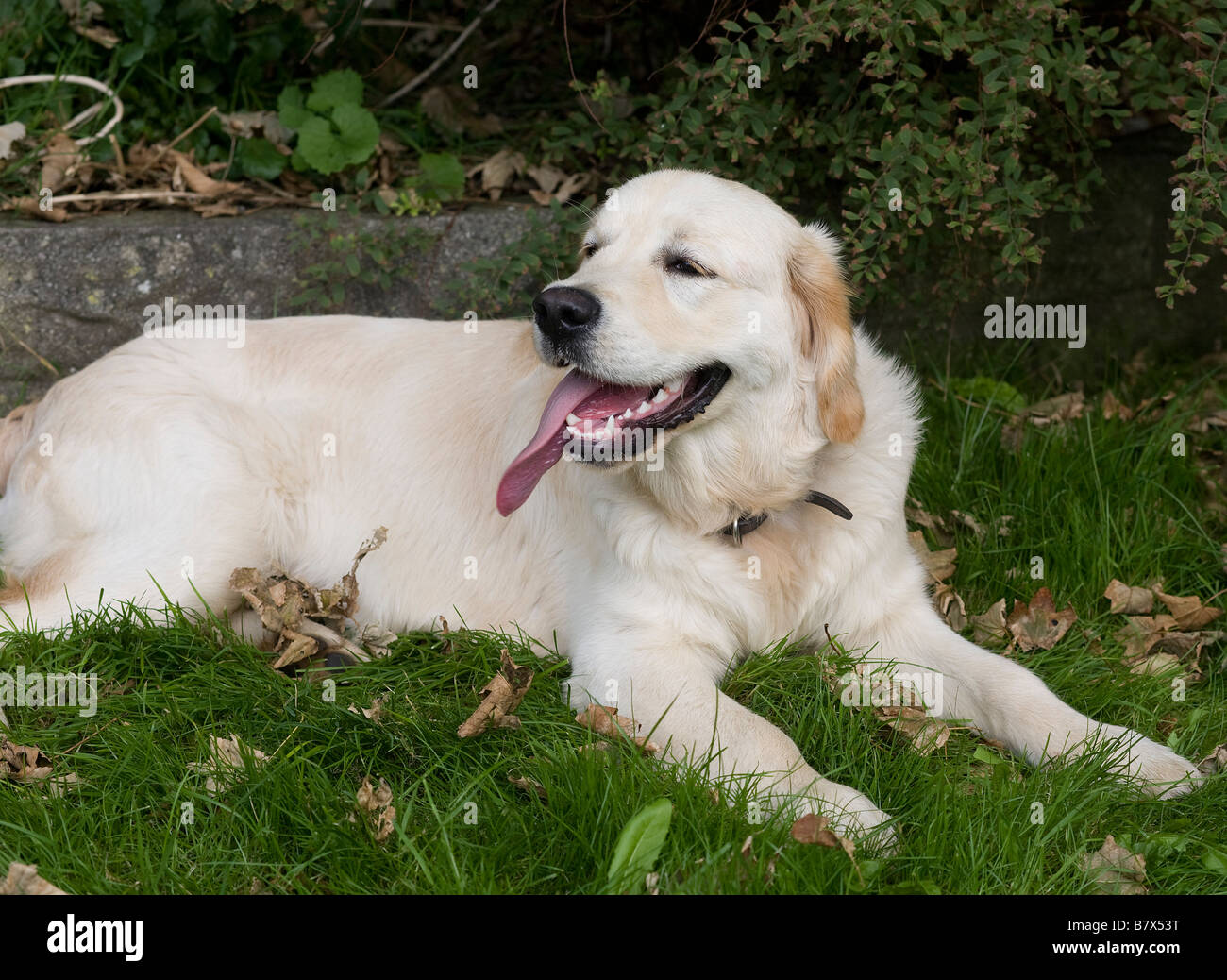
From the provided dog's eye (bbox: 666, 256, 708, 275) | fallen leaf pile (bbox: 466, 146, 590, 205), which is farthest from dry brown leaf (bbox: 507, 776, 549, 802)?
fallen leaf pile (bbox: 466, 146, 590, 205)

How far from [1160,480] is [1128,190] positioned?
1.60 m

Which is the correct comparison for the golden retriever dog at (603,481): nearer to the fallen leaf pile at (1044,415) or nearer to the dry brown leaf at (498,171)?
the fallen leaf pile at (1044,415)

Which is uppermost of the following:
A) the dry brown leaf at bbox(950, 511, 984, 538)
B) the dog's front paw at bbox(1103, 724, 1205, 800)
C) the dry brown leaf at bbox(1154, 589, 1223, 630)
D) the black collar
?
the black collar

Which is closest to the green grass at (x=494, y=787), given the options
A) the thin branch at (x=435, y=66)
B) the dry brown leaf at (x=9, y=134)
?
the dry brown leaf at (x=9, y=134)

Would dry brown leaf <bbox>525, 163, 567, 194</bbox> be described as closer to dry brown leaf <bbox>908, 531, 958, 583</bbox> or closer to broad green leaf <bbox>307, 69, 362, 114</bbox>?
broad green leaf <bbox>307, 69, 362, 114</bbox>

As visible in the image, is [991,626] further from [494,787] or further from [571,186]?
[571,186]

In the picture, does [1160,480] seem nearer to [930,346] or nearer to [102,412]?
[930,346]

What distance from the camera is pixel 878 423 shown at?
132 inches

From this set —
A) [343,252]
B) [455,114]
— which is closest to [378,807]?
[343,252]

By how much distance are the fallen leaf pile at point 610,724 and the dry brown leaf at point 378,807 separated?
493 mm

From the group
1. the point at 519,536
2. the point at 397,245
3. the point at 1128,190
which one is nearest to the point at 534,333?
the point at 519,536

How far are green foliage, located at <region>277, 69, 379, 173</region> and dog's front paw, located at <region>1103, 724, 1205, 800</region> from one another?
3.62 m

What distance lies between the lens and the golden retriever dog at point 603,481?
9.69 feet

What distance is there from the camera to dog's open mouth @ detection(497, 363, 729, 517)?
297 cm
